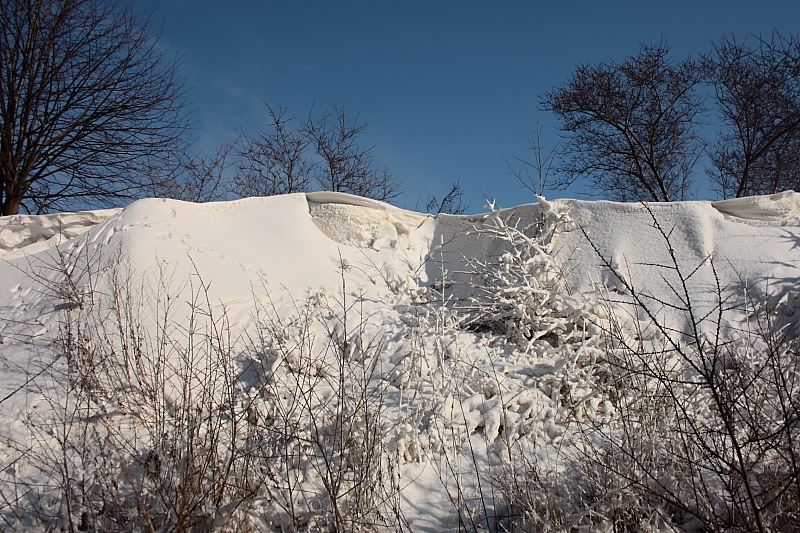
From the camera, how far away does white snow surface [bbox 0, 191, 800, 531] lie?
12.3ft

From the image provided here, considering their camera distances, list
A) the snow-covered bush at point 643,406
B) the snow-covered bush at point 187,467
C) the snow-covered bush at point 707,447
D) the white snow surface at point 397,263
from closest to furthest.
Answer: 1. the snow-covered bush at point 707,447
2. the snow-covered bush at point 643,406
3. the snow-covered bush at point 187,467
4. the white snow surface at point 397,263

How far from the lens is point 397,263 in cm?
683

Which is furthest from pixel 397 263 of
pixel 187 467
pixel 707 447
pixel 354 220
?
pixel 707 447

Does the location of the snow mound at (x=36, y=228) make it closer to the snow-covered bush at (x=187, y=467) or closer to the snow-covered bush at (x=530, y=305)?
the snow-covered bush at (x=187, y=467)

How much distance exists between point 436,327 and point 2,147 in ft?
29.5

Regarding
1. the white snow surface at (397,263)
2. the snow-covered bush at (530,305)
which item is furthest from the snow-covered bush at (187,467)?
the snow-covered bush at (530,305)

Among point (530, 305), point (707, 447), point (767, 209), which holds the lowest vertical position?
point (707, 447)

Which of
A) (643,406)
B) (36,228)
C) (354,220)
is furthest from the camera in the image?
(354,220)

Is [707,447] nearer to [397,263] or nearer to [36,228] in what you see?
[397,263]

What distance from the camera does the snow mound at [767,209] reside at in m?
6.29

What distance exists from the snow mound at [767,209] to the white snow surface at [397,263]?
0.05ft

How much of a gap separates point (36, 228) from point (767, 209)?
32.1 ft

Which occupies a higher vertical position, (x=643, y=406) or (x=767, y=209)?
(x=767, y=209)

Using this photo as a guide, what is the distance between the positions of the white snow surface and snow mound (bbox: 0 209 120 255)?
0.06ft
